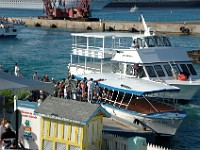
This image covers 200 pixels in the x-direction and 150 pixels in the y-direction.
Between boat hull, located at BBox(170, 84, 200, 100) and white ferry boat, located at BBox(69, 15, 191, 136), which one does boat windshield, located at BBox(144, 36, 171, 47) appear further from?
boat hull, located at BBox(170, 84, 200, 100)

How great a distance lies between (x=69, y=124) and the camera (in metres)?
16.6

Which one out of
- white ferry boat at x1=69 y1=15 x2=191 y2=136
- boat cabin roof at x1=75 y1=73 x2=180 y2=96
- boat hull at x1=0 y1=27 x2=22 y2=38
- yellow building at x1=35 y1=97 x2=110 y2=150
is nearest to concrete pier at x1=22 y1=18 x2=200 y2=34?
boat hull at x1=0 y1=27 x2=22 y2=38

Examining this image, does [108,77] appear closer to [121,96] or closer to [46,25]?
[121,96]

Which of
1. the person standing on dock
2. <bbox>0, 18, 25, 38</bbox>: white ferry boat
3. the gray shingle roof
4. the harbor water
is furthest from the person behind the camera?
<bbox>0, 18, 25, 38</bbox>: white ferry boat

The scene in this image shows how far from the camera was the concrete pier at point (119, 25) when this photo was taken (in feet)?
281

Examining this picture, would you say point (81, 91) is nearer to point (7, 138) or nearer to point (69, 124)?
point (69, 124)

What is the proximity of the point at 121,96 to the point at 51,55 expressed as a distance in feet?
120

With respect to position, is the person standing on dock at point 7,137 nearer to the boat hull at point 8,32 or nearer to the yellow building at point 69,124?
the yellow building at point 69,124

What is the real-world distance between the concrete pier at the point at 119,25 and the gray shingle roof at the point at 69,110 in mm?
69536

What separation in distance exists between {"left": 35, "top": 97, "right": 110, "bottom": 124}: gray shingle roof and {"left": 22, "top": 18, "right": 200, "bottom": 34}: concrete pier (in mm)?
69536

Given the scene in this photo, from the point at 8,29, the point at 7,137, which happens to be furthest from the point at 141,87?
the point at 8,29

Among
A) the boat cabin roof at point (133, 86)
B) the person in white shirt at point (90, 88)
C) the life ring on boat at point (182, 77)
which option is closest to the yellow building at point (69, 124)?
the boat cabin roof at point (133, 86)

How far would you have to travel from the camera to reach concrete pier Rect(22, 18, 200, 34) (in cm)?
8556

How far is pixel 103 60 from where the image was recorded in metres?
35.5
